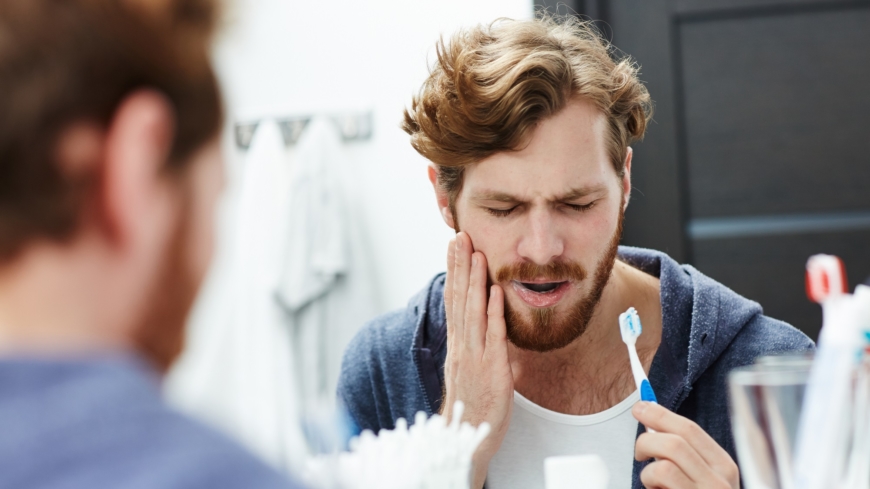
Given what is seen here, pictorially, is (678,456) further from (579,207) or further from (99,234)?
(99,234)

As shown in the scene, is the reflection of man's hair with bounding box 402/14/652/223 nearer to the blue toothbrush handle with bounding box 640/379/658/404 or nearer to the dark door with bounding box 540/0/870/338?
the blue toothbrush handle with bounding box 640/379/658/404

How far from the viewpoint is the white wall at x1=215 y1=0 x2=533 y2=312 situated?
6.73 ft

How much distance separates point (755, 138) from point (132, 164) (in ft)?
5.71

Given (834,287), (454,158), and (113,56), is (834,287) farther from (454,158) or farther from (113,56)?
(454,158)

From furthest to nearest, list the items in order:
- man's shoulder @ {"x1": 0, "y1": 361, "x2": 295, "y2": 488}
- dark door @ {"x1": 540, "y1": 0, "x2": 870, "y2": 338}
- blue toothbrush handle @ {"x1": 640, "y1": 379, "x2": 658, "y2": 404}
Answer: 1. dark door @ {"x1": 540, "y1": 0, "x2": 870, "y2": 338}
2. blue toothbrush handle @ {"x1": 640, "y1": 379, "x2": 658, "y2": 404}
3. man's shoulder @ {"x1": 0, "y1": 361, "x2": 295, "y2": 488}

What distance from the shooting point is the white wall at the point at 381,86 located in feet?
6.73

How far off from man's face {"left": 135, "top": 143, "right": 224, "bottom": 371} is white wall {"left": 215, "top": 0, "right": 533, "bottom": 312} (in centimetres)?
163

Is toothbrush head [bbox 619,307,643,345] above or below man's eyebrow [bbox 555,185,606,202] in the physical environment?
below

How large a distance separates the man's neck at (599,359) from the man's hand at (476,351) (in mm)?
127

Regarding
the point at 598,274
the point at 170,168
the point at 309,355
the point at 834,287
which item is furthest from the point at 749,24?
the point at 170,168

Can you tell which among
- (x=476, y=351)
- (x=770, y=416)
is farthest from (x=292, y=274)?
(x=770, y=416)

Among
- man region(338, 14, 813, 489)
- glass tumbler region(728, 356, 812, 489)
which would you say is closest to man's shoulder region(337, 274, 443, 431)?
man region(338, 14, 813, 489)

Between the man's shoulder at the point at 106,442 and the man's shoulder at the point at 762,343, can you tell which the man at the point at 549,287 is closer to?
the man's shoulder at the point at 762,343

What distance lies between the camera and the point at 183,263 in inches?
15.9
